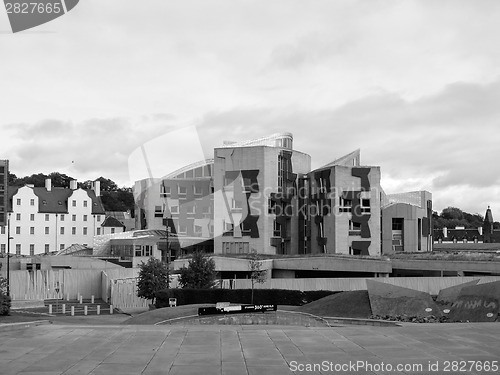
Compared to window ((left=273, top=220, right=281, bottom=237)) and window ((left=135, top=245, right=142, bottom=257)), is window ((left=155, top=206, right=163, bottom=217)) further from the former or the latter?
window ((left=273, top=220, right=281, bottom=237))

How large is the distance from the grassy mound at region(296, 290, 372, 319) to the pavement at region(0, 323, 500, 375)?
1542 centimetres

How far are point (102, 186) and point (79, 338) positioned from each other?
157 m

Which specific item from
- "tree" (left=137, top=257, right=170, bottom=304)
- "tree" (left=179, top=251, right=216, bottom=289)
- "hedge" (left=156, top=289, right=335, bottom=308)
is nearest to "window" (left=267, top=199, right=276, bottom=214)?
"tree" (left=179, top=251, right=216, bottom=289)

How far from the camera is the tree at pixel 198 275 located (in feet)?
177

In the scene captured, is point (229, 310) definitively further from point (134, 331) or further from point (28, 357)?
point (28, 357)

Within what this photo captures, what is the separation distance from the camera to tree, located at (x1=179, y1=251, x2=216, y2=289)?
177ft

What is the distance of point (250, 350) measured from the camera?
17.1 metres

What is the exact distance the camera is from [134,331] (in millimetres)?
21406

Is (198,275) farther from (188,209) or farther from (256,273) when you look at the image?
(188,209)

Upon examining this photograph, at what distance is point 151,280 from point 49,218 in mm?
57610

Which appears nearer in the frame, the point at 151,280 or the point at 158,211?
the point at 151,280

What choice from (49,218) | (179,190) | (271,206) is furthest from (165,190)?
(49,218)

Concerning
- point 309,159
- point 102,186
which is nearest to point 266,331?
point 309,159

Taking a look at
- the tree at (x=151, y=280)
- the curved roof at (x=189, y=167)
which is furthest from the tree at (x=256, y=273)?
the curved roof at (x=189, y=167)
